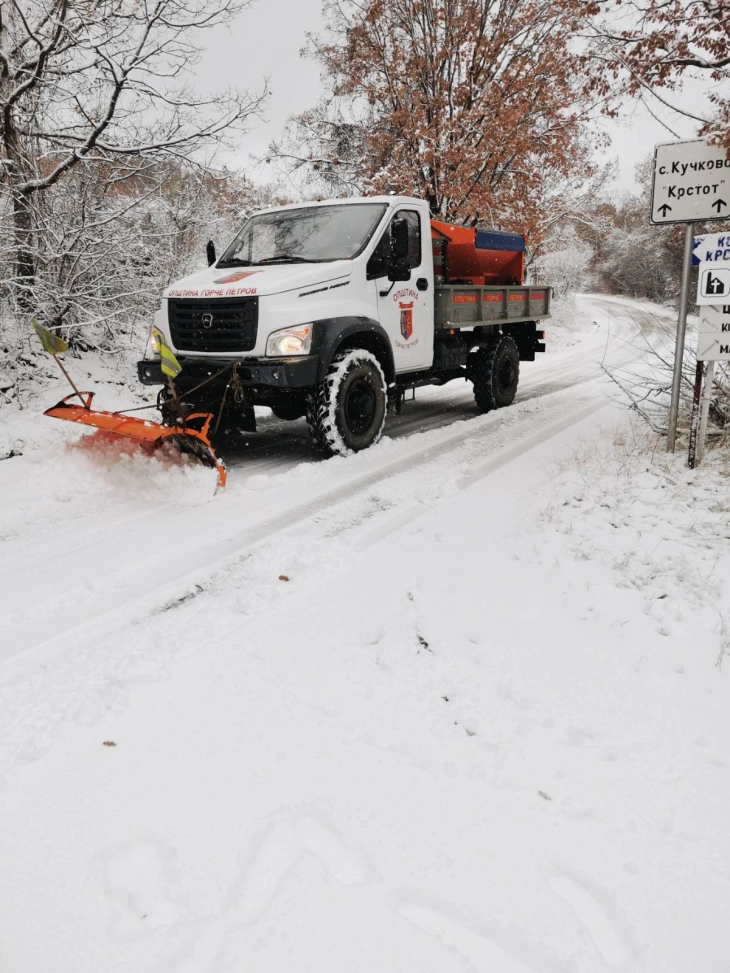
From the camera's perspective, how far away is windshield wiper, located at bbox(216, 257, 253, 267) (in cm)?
677

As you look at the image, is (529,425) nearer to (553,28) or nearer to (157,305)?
(157,305)

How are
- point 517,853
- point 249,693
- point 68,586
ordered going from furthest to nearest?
point 68,586
point 249,693
point 517,853

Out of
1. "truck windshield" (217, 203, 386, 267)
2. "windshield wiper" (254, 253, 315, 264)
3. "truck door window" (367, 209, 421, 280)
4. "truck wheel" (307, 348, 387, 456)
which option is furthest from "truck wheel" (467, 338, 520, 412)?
"windshield wiper" (254, 253, 315, 264)

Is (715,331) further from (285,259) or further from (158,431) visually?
(158,431)

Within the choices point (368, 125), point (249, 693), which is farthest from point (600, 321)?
point (249, 693)

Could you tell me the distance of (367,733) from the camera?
255 cm

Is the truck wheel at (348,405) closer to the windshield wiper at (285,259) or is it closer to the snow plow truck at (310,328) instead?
the snow plow truck at (310,328)

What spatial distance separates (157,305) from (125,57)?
3.25 meters

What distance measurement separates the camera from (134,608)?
3486mm

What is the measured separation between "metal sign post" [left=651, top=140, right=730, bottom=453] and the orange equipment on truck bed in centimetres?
323

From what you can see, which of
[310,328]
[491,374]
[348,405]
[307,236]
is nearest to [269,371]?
[310,328]

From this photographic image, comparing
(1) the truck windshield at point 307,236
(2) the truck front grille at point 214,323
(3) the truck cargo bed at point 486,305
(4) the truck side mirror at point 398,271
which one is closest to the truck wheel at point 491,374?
(3) the truck cargo bed at point 486,305

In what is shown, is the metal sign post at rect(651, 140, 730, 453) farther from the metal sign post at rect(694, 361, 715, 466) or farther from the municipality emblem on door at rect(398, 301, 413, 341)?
the municipality emblem on door at rect(398, 301, 413, 341)

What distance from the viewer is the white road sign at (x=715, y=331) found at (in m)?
5.07
